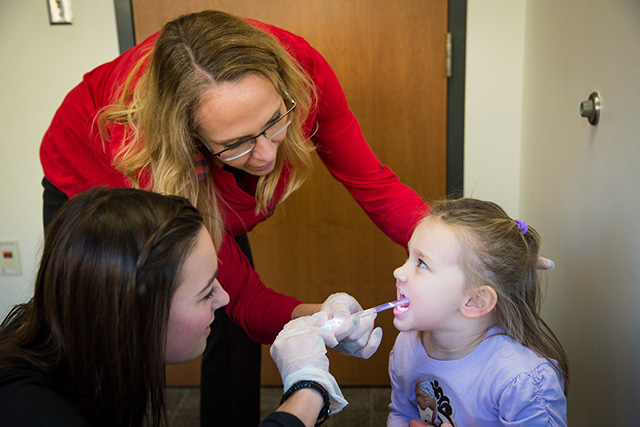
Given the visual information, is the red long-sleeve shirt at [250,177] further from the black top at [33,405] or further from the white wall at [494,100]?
the white wall at [494,100]

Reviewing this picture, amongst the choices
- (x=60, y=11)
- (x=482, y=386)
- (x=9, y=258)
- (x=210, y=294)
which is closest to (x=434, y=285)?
(x=482, y=386)

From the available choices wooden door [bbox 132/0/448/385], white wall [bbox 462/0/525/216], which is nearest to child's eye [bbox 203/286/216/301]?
wooden door [bbox 132/0/448/385]

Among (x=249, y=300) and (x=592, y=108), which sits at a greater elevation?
(x=592, y=108)

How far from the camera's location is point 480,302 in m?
1.13

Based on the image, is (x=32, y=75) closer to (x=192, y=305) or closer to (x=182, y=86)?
(x=182, y=86)

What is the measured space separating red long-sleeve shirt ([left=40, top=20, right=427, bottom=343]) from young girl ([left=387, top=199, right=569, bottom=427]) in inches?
9.1

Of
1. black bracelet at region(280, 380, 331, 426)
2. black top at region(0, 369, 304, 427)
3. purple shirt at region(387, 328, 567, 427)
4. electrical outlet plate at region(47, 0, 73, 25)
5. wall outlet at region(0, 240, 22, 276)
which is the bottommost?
wall outlet at region(0, 240, 22, 276)

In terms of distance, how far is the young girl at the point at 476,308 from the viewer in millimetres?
1104

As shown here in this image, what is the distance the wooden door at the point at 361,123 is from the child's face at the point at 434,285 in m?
0.92

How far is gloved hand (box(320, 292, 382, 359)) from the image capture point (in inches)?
42.8

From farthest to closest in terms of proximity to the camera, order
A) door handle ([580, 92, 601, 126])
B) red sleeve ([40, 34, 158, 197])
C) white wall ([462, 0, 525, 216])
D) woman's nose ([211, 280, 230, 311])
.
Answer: white wall ([462, 0, 525, 216])
red sleeve ([40, 34, 158, 197])
door handle ([580, 92, 601, 126])
woman's nose ([211, 280, 230, 311])

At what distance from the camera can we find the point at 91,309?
849 mm

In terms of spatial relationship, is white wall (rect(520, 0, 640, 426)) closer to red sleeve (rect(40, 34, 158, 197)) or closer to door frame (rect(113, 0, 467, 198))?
door frame (rect(113, 0, 467, 198))

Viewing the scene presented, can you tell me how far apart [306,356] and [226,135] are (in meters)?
0.44
